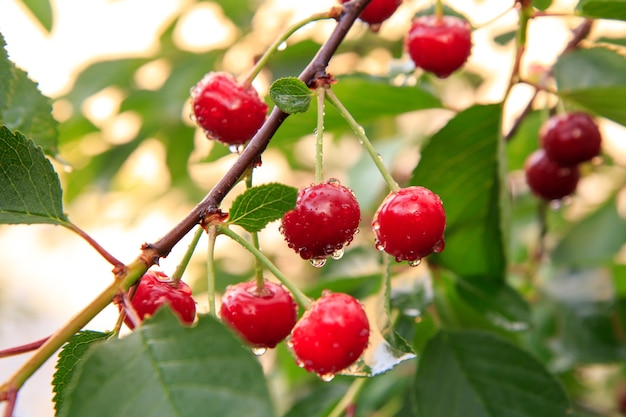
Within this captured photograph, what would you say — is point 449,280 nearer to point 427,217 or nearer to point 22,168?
point 427,217

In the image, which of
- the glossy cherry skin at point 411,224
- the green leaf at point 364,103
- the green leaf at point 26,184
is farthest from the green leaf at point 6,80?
the glossy cherry skin at point 411,224

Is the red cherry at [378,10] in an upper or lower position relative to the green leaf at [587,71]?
upper

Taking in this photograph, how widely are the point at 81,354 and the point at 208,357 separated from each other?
0.29m

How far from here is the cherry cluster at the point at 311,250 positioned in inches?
37.6

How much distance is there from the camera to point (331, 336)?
3.10ft

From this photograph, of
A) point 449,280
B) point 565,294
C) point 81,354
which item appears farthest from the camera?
point 565,294

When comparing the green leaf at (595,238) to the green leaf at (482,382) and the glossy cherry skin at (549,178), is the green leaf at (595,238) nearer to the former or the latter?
the glossy cherry skin at (549,178)

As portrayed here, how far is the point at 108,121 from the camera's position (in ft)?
9.29

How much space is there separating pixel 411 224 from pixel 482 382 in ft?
1.99

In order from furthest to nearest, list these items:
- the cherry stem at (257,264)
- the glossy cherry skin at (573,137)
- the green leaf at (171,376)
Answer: the glossy cherry skin at (573,137) → the cherry stem at (257,264) → the green leaf at (171,376)

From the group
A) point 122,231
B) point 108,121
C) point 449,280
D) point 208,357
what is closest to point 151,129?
point 108,121

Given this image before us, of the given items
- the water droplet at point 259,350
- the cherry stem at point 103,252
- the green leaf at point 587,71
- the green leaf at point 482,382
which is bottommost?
the green leaf at point 482,382

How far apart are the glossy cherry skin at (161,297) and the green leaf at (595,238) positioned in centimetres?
169

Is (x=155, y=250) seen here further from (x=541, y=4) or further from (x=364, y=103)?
(x=541, y=4)
